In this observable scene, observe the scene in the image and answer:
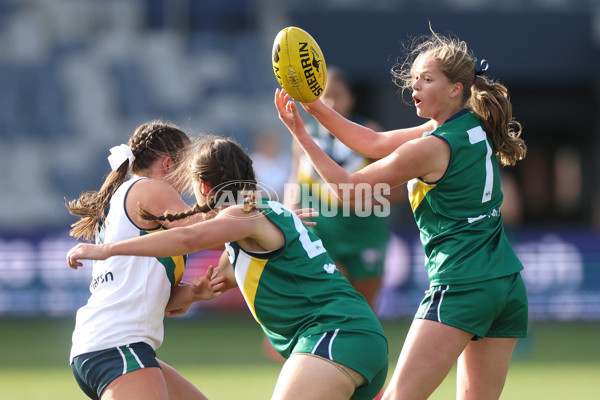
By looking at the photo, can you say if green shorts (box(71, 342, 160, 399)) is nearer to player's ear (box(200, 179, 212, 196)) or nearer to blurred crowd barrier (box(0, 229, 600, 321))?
player's ear (box(200, 179, 212, 196))

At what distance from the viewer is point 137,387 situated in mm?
3398

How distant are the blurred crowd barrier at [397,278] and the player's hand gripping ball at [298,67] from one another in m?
5.93

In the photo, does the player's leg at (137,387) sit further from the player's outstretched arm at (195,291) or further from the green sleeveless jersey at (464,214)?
the green sleeveless jersey at (464,214)

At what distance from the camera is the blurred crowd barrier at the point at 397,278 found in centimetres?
988

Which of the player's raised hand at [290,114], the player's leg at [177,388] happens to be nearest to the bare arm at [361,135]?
the player's raised hand at [290,114]

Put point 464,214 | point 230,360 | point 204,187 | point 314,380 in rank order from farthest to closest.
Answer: point 230,360
point 464,214
point 204,187
point 314,380

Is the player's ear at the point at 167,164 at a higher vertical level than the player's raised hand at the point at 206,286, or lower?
higher

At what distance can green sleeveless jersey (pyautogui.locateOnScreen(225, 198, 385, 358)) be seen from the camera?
11.1 ft

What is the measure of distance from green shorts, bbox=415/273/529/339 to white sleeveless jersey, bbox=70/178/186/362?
1.15 metres

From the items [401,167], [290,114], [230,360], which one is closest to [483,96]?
[401,167]

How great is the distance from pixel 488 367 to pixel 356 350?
Answer: 2.52 feet

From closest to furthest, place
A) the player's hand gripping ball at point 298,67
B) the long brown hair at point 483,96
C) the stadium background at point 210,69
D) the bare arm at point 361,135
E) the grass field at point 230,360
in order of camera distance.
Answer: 1. the long brown hair at point 483,96
2. the player's hand gripping ball at point 298,67
3. the bare arm at point 361,135
4. the grass field at point 230,360
5. the stadium background at point 210,69

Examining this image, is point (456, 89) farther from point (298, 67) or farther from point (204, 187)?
point (204, 187)

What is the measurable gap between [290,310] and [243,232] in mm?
387
